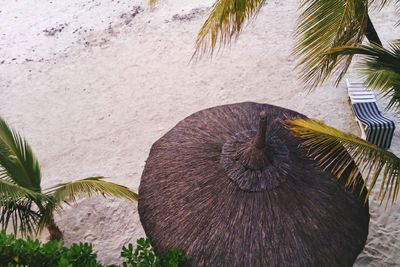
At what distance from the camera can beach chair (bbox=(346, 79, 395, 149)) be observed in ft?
21.1

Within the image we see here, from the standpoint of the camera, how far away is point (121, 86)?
27.3ft

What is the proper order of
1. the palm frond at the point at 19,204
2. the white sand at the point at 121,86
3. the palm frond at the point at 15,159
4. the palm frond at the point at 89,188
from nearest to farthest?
1. the palm frond at the point at 19,204
2. the palm frond at the point at 89,188
3. the palm frond at the point at 15,159
4. the white sand at the point at 121,86

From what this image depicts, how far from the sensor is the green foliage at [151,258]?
354 centimetres

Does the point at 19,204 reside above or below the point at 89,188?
above

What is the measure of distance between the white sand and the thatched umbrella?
2.13 meters

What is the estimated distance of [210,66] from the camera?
8.54 metres

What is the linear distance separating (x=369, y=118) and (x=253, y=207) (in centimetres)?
394

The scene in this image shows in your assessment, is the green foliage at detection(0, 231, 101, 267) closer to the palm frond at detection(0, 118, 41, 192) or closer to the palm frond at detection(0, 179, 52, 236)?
the palm frond at detection(0, 179, 52, 236)

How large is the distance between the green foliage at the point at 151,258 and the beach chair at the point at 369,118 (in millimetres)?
3978

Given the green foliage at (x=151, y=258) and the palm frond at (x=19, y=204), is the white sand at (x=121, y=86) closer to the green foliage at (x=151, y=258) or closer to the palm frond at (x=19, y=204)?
the palm frond at (x=19, y=204)

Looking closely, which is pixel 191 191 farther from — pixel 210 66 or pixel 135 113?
pixel 210 66

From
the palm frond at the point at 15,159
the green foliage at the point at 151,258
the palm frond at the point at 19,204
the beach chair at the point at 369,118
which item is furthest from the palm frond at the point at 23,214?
the beach chair at the point at 369,118

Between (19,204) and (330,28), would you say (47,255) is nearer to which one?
(19,204)

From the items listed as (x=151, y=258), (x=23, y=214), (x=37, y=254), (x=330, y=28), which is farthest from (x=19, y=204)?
(x=330, y=28)
